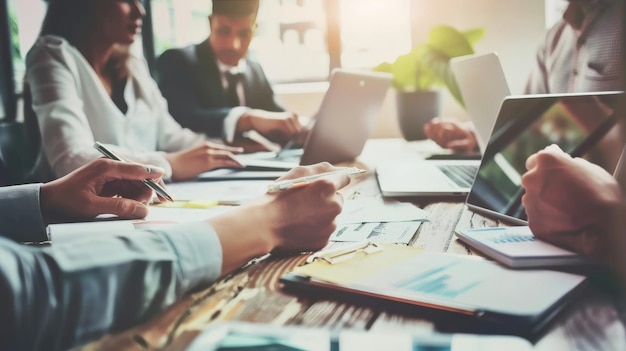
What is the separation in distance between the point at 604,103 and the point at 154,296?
0.63 meters

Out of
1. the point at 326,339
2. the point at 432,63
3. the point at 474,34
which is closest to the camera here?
the point at 326,339

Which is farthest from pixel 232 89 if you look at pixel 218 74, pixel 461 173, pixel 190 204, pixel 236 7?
pixel 190 204

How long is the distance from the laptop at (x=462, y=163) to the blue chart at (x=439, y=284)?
0.49 meters

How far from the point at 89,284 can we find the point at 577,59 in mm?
1594

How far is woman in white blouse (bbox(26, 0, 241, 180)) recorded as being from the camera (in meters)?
1.33

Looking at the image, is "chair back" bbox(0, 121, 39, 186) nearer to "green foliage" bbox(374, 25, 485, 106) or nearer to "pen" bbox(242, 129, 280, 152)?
"pen" bbox(242, 129, 280, 152)

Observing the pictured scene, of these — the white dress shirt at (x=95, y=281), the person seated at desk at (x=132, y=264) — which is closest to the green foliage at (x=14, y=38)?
Answer: the person seated at desk at (x=132, y=264)

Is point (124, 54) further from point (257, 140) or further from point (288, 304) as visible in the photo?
point (288, 304)

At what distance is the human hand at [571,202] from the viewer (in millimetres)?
534

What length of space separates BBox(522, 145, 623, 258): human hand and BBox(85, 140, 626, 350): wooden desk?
0.08m

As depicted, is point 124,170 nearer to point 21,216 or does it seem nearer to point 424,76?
point 21,216

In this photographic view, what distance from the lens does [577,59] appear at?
160 centimetres

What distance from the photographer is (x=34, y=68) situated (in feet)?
4.94

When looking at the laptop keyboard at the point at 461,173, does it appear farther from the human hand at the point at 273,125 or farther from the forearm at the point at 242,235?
the human hand at the point at 273,125
